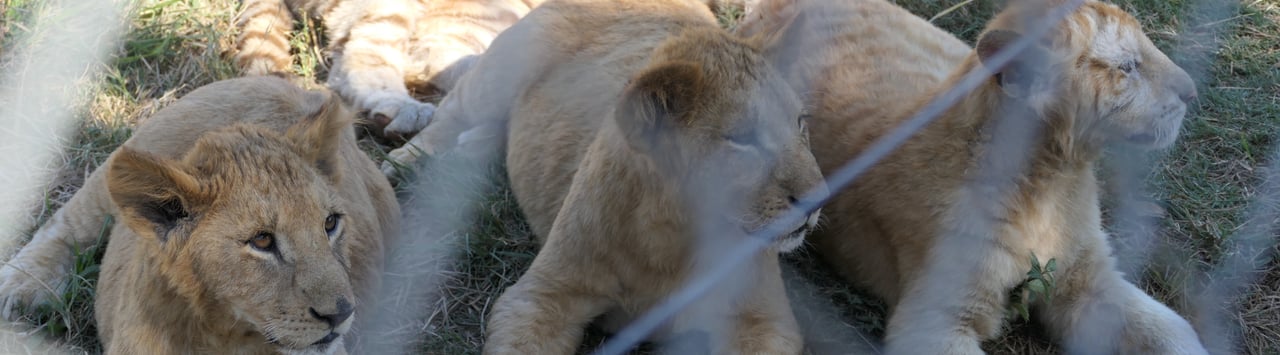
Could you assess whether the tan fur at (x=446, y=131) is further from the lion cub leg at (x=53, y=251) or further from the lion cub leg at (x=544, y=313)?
the lion cub leg at (x=544, y=313)

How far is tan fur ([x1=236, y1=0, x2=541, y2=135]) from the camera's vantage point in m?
6.11

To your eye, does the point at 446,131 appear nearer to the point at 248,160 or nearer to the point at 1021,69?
the point at 248,160

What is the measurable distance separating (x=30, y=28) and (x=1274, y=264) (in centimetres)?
558

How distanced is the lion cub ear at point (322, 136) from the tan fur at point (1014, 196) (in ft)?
4.87

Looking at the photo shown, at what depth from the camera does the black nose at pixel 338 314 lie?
317 centimetres

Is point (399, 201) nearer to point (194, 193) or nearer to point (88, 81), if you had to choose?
point (88, 81)

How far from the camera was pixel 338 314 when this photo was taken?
3.18 m

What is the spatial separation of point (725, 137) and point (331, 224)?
1.14m

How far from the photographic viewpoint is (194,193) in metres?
3.10

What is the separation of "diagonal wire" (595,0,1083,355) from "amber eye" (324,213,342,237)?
1.15 metres

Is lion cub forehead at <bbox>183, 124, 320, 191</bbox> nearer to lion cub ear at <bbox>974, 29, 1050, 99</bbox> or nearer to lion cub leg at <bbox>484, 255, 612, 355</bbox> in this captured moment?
lion cub leg at <bbox>484, 255, 612, 355</bbox>

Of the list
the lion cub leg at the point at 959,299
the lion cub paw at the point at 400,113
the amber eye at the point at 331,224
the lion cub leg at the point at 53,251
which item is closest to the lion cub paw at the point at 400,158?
the lion cub paw at the point at 400,113

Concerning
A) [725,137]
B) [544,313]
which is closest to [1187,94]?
[725,137]

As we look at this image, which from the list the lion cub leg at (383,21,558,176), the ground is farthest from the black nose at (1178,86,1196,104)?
the lion cub leg at (383,21,558,176)
